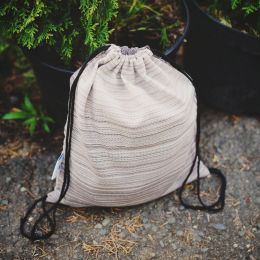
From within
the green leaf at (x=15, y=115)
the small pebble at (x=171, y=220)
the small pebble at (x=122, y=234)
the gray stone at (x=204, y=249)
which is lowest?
the small pebble at (x=122, y=234)

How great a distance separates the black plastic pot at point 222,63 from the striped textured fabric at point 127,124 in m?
0.46

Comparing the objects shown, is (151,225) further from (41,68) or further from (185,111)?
(41,68)

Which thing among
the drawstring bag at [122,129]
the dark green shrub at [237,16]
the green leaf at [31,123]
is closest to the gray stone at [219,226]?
the drawstring bag at [122,129]

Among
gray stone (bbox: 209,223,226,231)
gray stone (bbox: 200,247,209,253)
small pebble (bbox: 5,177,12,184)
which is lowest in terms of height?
small pebble (bbox: 5,177,12,184)

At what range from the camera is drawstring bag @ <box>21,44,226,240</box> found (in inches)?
66.9

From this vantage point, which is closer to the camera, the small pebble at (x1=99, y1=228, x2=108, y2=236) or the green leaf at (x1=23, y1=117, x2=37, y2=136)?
the small pebble at (x1=99, y1=228, x2=108, y2=236)

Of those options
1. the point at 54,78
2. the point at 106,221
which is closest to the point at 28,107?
the point at 54,78

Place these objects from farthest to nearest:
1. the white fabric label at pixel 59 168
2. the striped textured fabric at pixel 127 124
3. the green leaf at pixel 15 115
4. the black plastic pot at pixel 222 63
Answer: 1. the green leaf at pixel 15 115
2. the black plastic pot at pixel 222 63
3. the white fabric label at pixel 59 168
4. the striped textured fabric at pixel 127 124

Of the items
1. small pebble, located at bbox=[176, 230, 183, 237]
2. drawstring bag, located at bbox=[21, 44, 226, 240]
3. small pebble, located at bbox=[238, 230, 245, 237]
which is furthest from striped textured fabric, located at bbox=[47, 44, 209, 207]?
small pebble, located at bbox=[238, 230, 245, 237]

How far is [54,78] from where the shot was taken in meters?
2.04

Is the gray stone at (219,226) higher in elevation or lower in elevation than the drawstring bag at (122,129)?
lower

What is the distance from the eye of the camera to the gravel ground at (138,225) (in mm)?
1925

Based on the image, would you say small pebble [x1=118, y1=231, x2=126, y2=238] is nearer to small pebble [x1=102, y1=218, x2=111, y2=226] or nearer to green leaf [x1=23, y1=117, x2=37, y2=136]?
small pebble [x1=102, y1=218, x2=111, y2=226]

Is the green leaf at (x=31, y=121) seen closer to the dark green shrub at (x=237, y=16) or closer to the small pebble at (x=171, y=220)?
the small pebble at (x=171, y=220)
